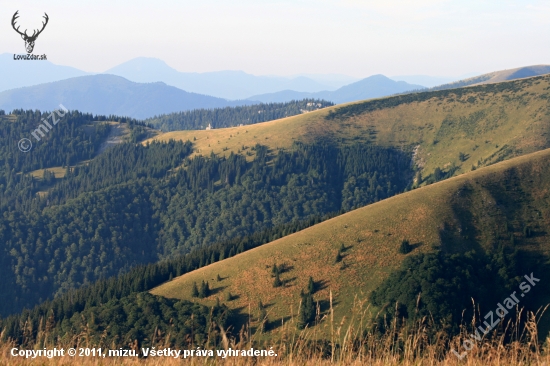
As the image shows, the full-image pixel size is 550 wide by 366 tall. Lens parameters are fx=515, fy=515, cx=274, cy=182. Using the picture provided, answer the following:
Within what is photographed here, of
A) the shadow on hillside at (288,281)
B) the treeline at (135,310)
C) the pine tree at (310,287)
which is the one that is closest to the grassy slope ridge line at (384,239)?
the shadow on hillside at (288,281)

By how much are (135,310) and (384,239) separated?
42.2m

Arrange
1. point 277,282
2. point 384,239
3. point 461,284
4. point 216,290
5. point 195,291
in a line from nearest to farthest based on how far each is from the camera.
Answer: point 461,284, point 277,282, point 216,290, point 195,291, point 384,239

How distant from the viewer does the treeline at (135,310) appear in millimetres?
68500

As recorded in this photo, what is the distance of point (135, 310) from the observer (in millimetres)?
77812

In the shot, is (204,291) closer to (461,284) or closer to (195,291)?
(195,291)

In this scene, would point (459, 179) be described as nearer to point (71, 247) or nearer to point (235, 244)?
Result: point (235, 244)

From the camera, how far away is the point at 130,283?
101562 mm

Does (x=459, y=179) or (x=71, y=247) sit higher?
(x=459, y=179)

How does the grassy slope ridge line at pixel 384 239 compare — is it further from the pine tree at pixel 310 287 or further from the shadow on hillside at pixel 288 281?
the pine tree at pixel 310 287

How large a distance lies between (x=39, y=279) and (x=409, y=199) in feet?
460

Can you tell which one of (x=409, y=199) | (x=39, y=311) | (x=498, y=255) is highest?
(x=409, y=199)

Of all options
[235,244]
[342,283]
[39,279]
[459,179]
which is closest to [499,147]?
[459,179]

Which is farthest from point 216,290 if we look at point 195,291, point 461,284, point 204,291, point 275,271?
point 461,284

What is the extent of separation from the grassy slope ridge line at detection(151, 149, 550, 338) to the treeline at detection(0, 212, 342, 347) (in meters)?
6.13
